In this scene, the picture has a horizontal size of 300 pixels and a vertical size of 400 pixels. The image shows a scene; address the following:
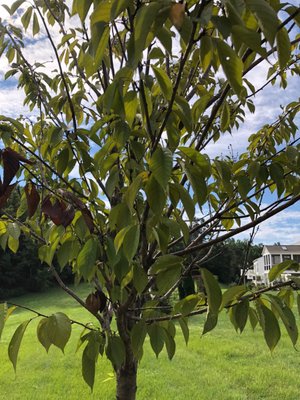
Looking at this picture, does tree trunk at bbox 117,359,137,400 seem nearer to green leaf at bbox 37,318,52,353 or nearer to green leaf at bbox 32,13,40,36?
green leaf at bbox 37,318,52,353

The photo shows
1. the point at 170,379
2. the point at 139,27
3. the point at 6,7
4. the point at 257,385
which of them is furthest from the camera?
the point at 170,379

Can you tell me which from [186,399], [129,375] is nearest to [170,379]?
[186,399]

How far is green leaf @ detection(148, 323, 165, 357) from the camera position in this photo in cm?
99

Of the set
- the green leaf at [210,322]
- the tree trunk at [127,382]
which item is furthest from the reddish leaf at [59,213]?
the tree trunk at [127,382]

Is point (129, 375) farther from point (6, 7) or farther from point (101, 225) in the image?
point (6, 7)

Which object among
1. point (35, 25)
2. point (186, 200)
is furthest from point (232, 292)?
point (35, 25)

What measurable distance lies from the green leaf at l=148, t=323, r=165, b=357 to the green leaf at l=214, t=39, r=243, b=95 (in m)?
0.67

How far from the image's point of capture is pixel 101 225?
1229mm

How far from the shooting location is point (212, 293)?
74 cm

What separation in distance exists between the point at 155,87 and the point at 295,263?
2.09 ft

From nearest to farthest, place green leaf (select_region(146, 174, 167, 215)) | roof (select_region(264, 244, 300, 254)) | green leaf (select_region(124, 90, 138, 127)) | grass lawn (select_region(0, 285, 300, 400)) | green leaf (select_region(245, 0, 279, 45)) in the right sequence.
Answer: green leaf (select_region(245, 0, 279, 45)) < green leaf (select_region(146, 174, 167, 215)) < green leaf (select_region(124, 90, 138, 127)) < grass lawn (select_region(0, 285, 300, 400)) < roof (select_region(264, 244, 300, 254))

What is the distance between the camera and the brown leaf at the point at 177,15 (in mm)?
489

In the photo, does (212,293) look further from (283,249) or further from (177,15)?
(283,249)

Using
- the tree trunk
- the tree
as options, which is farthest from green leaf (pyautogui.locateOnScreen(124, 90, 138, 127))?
the tree trunk
